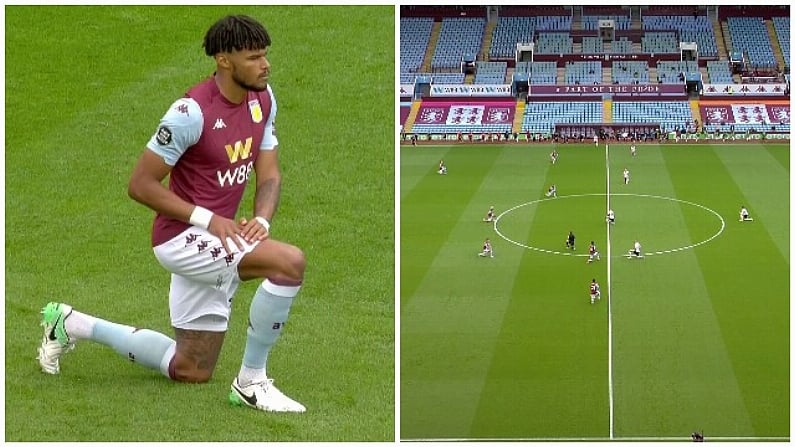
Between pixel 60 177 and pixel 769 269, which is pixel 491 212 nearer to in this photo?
pixel 769 269

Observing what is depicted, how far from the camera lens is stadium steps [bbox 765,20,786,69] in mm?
56750

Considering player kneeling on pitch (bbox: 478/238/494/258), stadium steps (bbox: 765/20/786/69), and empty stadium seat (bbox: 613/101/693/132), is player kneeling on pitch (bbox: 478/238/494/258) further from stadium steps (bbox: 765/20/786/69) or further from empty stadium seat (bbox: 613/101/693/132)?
stadium steps (bbox: 765/20/786/69)

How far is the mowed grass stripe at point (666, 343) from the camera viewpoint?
1789cm

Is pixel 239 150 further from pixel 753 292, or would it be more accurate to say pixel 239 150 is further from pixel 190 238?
pixel 753 292

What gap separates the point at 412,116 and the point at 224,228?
45555 mm

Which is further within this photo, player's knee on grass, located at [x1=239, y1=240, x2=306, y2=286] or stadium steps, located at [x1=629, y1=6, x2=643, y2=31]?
stadium steps, located at [x1=629, y1=6, x2=643, y2=31]

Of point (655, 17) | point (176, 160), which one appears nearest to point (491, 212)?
point (176, 160)

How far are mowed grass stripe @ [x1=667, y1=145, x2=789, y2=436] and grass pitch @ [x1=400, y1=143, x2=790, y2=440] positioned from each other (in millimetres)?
47

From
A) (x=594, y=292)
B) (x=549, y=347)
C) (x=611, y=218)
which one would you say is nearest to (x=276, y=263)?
(x=549, y=347)

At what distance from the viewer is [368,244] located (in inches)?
412

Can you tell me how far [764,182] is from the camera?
126 feet

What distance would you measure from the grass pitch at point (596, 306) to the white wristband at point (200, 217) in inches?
339

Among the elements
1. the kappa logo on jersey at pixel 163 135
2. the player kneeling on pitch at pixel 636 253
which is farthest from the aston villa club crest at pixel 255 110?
the player kneeling on pitch at pixel 636 253

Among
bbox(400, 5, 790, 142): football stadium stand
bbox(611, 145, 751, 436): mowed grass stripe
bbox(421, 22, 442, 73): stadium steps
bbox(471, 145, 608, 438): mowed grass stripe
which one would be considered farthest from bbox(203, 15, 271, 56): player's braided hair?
bbox(421, 22, 442, 73): stadium steps
